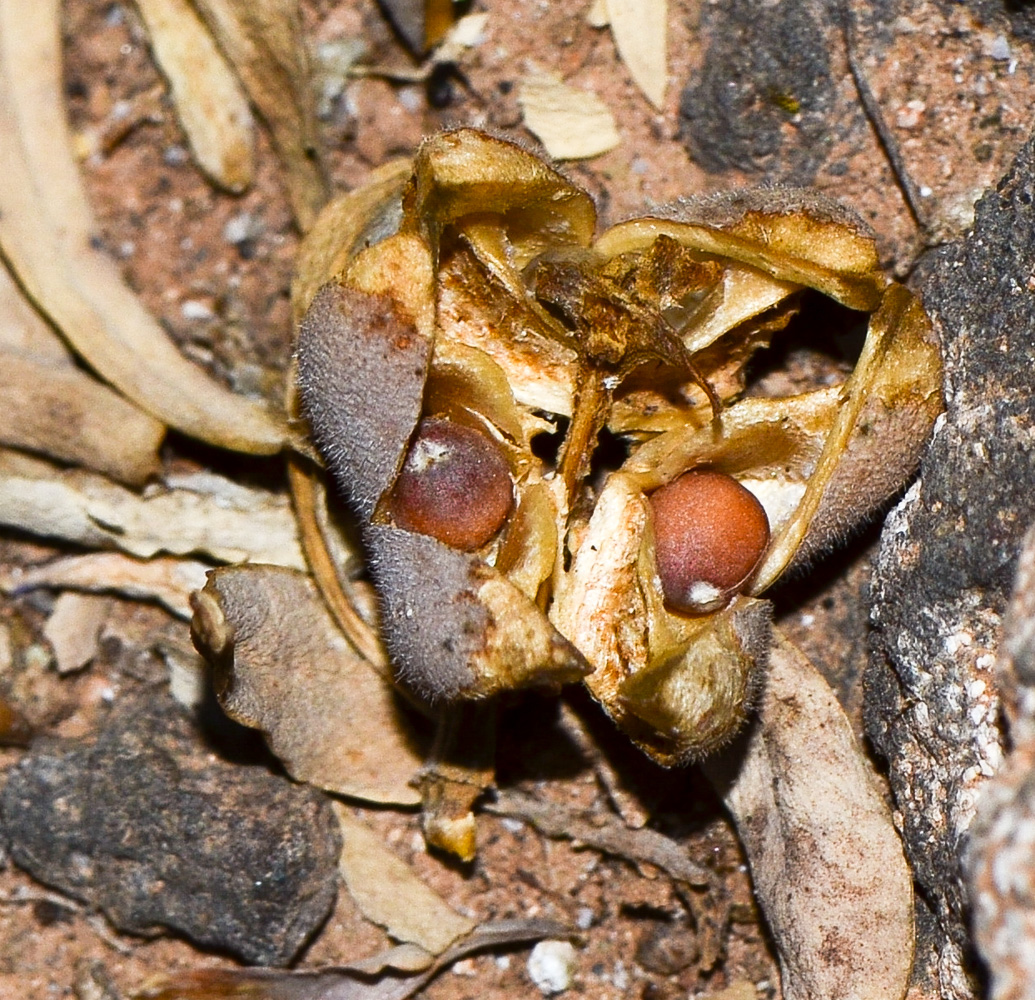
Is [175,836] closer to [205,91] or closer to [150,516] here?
[150,516]

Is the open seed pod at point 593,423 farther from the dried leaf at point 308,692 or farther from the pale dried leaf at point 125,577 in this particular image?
the pale dried leaf at point 125,577

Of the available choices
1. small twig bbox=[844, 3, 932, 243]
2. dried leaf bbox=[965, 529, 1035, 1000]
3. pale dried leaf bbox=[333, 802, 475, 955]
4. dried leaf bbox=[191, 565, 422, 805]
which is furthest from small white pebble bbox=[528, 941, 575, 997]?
small twig bbox=[844, 3, 932, 243]

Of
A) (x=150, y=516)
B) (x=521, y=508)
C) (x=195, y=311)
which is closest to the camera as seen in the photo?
(x=521, y=508)

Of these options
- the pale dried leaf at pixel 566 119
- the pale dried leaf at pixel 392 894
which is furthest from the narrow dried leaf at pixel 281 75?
the pale dried leaf at pixel 392 894

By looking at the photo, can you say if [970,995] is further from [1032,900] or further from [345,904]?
[345,904]

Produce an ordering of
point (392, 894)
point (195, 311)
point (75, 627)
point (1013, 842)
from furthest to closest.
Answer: point (195, 311) → point (75, 627) → point (392, 894) → point (1013, 842)

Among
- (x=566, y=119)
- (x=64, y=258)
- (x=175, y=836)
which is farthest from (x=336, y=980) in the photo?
(x=566, y=119)
